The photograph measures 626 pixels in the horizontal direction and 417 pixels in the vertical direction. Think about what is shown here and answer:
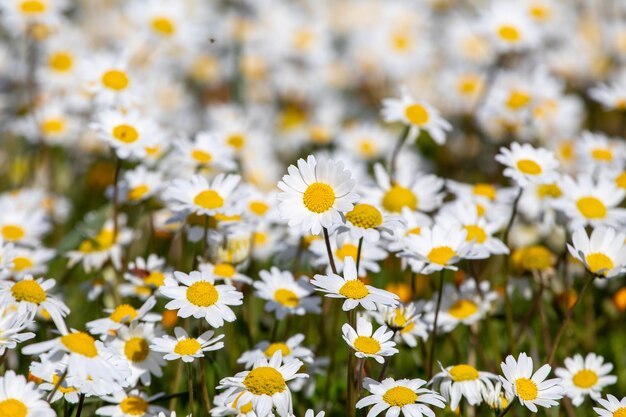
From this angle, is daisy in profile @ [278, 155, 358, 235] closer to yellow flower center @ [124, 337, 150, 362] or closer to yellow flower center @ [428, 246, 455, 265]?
yellow flower center @ [428, 246, 455, 265]

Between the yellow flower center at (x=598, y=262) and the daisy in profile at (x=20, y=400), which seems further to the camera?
the yellow flower center at (x=598, y=262)

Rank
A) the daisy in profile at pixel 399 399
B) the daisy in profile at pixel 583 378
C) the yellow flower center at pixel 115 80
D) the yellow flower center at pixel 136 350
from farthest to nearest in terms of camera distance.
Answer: the yellow flower center at pixel 115 80
the daisy in profile at pixel 583 378
the yellow flower center at pixel 136 350
the daisy in profile at pixel 399 399

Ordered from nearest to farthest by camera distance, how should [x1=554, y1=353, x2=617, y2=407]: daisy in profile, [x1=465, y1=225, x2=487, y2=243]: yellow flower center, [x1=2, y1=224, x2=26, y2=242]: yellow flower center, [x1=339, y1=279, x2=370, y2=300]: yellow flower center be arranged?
[x1=339, y1=279, x2=370, y2=300]: yellow flower center < [x1=554, y1=353, x2=617, y2=407]: daisy in profile < [x1=465, y1=225, x2=487, y2=243]: yellow flower center < [x1=2, y1=224, x2=26, y2=242]: yellow flower center

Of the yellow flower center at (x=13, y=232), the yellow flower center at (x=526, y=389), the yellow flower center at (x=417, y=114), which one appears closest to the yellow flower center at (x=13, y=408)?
the yellow flower center at (x=526, y=389)

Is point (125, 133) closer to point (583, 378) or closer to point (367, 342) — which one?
point (367, 342)

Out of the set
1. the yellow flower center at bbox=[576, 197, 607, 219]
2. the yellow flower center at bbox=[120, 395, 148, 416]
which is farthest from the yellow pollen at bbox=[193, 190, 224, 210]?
the yellow flower center at bbox=[576, 197, 607, 219]

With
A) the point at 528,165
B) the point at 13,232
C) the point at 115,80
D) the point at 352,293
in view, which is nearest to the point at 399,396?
the point at 352,293

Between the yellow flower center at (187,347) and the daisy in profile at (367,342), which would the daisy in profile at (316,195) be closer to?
the daisy in profile at (367,342)
